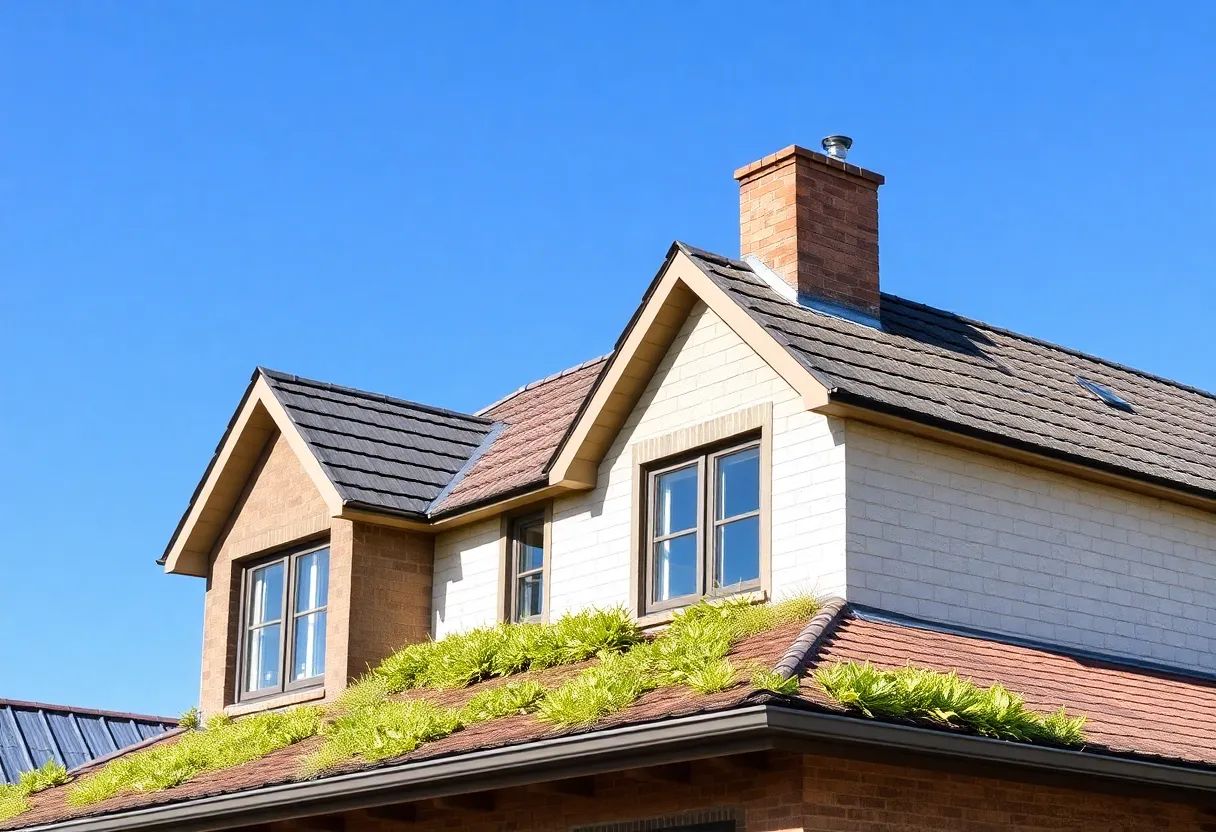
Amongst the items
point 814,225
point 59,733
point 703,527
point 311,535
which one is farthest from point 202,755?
point 59,733

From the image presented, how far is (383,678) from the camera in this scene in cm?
1666

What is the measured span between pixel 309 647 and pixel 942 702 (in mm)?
9167

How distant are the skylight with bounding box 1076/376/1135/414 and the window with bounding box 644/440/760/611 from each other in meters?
5.16

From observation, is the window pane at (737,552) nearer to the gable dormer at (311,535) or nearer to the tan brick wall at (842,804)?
the tan brick wall at (842,804)

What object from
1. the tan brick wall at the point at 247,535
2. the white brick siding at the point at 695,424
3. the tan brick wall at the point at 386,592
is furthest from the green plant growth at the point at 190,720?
the white brick siding at the point at 695,424

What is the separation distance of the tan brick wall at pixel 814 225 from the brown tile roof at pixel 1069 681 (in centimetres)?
401

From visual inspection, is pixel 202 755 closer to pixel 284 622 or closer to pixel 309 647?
pixel 309 647

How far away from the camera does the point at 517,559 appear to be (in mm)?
17453

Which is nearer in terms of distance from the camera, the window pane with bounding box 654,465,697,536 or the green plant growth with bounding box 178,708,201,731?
the window pane with bounding box 654,465,697,536

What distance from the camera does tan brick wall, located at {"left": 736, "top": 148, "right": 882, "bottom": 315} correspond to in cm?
1641

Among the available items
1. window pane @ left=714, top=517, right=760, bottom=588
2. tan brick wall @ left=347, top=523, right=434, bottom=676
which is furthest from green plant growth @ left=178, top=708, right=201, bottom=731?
window pane @ left=714, top=517, right=760, bottom=588

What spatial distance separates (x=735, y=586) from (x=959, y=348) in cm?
428

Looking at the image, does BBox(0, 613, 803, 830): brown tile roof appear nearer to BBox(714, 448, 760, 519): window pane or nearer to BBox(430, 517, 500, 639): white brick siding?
BBox(430, 517, 500, 639): white brick siding

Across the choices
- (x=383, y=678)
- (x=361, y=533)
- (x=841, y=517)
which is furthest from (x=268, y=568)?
(x=841, y=517)
